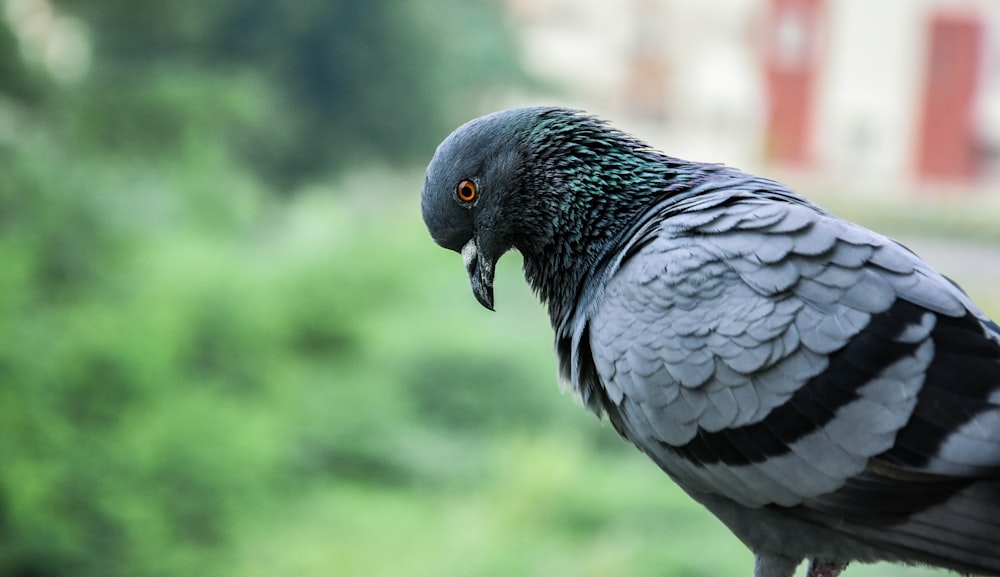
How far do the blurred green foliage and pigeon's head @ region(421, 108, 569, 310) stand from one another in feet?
12.6

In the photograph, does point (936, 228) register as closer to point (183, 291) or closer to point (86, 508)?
point (183, 291)

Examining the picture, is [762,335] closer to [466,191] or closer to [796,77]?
[466,191]

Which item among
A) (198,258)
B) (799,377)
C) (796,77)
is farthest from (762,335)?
(796,77)

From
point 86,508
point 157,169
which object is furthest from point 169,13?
point 86,508

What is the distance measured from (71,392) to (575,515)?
9.75 feet

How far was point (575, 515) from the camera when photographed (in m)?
6.23

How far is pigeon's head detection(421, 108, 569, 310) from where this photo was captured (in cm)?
216

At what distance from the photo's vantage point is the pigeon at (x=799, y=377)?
5.56ft

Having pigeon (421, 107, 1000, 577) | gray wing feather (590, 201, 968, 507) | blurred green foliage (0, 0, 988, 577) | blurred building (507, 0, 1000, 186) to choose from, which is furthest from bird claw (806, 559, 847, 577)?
blurred building (507, 0, 1000, 186)

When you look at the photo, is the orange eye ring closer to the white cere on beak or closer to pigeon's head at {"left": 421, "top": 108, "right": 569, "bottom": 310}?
pigeon's head at {"left": 421, "top": 108, "right": 569, "bottom": 310}

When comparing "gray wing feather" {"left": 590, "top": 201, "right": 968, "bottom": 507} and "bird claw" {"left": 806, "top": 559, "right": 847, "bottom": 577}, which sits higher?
"gray wing feather" {"left": 590, "top": 201, "right": 968, "bottom": 507}

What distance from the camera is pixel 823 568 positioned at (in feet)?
6.59

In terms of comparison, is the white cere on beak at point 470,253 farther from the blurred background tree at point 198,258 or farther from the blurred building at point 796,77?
the blurred building at point 796,77

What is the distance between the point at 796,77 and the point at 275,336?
13.2ft
